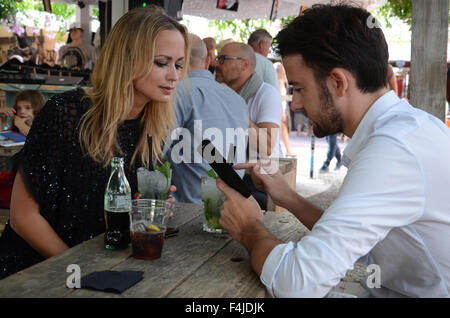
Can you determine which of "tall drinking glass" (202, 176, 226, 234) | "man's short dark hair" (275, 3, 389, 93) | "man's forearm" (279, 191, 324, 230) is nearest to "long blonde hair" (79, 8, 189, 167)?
"tall drinking glass" (202, 176, 226, 234)

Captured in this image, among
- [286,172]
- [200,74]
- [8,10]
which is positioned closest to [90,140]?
[200,74]

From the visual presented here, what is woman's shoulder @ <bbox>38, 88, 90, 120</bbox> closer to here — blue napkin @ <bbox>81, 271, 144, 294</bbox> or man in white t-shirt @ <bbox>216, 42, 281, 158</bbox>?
blue napkin @ <bbox>81, 271, 144, 294</bbox>

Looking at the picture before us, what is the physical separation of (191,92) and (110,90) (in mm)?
1043

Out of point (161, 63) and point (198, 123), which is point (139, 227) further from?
point (198, 123)

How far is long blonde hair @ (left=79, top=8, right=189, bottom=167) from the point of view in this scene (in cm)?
194

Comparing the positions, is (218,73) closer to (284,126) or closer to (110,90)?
(110,90)

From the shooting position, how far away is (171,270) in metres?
1.33

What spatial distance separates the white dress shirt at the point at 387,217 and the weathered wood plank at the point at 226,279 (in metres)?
0.06

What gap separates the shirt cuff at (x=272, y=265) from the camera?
1.23 meters

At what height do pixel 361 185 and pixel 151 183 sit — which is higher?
pixel 361 185

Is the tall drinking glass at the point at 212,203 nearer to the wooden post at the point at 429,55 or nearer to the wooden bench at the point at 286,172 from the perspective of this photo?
the wooden bench at the point at 286,172

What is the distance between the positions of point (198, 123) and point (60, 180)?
1269 mm

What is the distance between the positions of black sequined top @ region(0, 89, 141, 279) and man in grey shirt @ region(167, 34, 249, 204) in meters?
0.85
